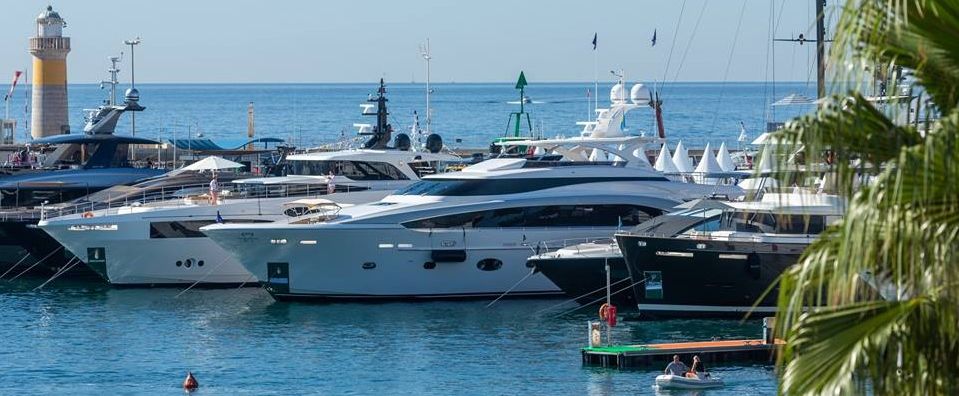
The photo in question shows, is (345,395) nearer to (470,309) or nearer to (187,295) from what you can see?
(470,309)

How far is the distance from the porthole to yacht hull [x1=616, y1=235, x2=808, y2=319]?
5.11 meters

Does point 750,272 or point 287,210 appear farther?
point 287,210

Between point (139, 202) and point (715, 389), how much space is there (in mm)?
21871

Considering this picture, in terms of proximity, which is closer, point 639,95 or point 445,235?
point 445,235

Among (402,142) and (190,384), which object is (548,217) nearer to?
(402,142)

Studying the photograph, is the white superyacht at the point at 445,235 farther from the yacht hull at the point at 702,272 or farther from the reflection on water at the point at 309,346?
the yacht hull at the point at 702,272

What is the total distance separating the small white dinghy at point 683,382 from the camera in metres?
27.3

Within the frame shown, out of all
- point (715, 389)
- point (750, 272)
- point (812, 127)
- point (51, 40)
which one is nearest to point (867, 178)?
point (812, 127)

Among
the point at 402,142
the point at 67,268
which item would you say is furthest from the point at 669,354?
the point at 67,268

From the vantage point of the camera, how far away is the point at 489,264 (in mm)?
39312

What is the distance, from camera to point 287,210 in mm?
42531

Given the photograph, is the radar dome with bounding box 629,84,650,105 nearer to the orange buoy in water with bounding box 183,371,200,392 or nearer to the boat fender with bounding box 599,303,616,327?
the boat fender with bounding box 599,303,616,327

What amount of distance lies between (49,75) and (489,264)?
4209 centimetres

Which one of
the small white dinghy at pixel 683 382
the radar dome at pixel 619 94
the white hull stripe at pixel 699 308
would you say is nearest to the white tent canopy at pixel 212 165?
the radar dome at pixel 619 94
